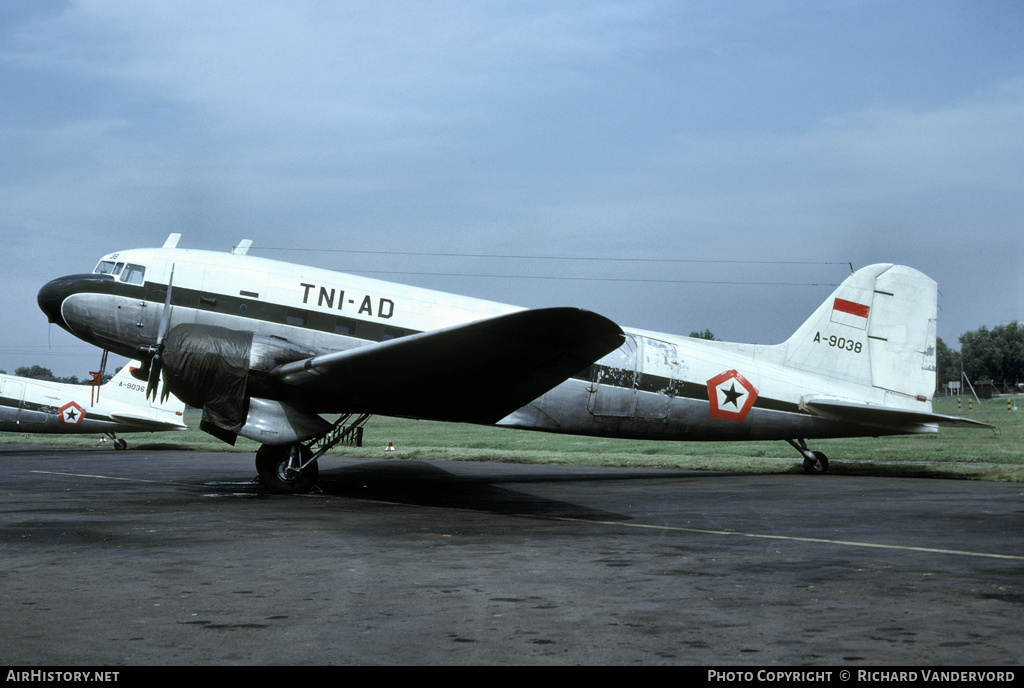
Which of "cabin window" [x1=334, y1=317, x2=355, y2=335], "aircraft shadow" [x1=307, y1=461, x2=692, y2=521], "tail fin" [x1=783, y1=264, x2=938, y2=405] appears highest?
"tail fin" [x1=783, y1=264, x2=938, y2=405]

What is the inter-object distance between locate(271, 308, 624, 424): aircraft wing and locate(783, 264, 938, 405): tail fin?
863 cm

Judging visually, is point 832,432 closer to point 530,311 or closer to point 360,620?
point 530,311

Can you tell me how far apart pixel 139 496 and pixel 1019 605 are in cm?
1293

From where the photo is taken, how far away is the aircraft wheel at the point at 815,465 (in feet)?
63.9

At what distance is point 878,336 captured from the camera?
64.3 ft

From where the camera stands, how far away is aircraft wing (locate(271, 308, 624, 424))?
11.4 metres

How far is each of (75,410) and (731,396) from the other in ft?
74.9

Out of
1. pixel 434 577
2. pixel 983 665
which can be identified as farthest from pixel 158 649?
pixel 983 665

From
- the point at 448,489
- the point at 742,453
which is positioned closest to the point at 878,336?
the point at 742,453

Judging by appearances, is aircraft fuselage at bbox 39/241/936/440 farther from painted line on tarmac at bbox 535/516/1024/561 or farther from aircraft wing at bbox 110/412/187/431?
aircraft wing at bbox 110/412/187/431

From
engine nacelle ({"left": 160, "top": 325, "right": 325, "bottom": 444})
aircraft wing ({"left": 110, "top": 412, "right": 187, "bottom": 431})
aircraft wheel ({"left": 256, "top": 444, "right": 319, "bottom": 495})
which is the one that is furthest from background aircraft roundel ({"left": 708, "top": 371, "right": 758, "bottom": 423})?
aircraft wing ({"left": 110, "top": 412, "right": 187, "bottom": 431})

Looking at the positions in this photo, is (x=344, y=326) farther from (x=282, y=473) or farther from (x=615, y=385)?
(x=615, y=385)

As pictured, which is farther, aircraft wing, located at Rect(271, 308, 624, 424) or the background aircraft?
the background aircraft

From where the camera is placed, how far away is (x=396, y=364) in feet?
42.3
